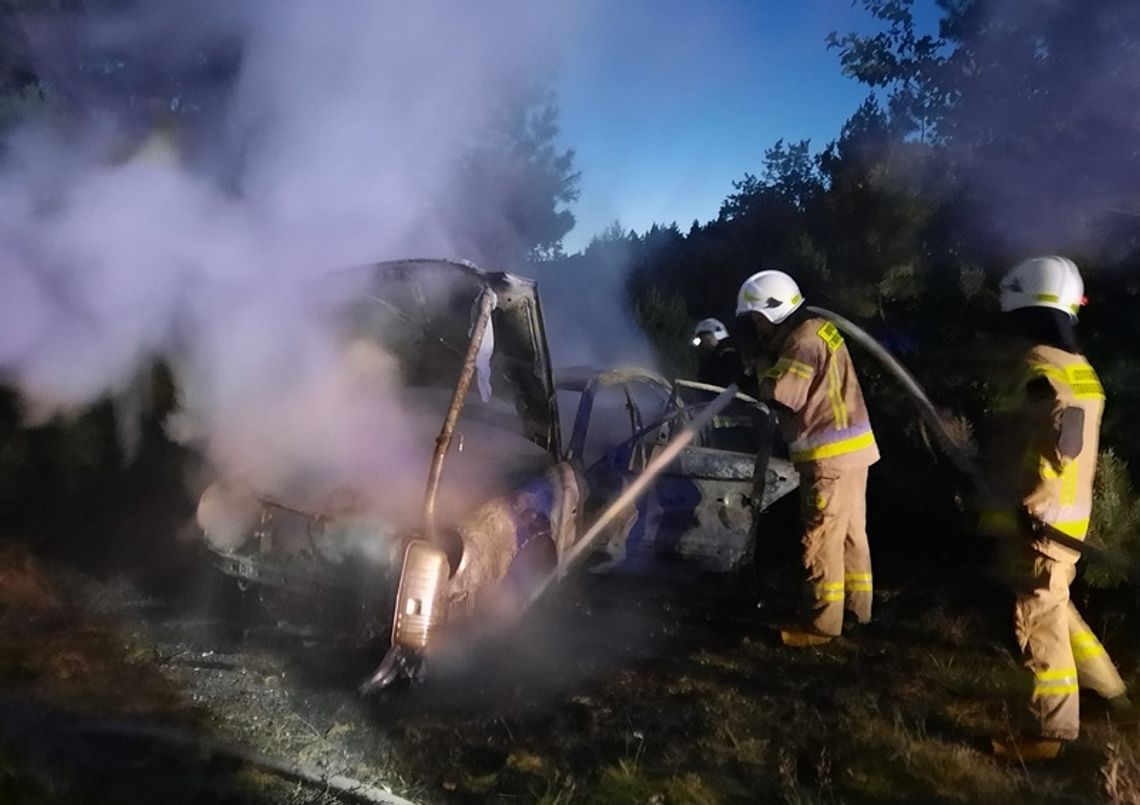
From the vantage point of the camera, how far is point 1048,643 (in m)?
3.54

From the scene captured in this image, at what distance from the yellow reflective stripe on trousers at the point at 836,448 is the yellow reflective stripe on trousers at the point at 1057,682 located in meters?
1.48

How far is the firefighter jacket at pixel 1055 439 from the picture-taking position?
3.44 meters

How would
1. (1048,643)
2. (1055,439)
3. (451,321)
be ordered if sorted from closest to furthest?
1. (1055,439)
2. (1048,643)
3. (451,321)

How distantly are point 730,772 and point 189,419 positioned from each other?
347cm

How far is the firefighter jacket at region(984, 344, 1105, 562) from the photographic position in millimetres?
3438

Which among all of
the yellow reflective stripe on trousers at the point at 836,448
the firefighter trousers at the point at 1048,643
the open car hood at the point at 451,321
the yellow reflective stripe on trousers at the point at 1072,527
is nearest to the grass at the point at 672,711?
the firefighter trousers at the point at 1048,643

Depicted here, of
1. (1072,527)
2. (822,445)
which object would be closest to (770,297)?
(822,445)

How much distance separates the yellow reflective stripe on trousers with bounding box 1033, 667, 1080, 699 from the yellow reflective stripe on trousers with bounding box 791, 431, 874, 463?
1.48 meters

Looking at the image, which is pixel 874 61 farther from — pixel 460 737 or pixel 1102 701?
pixel 460 737

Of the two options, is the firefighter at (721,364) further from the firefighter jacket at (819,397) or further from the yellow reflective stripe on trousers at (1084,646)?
the yellow reflective stripe on trousers at (1084,646)

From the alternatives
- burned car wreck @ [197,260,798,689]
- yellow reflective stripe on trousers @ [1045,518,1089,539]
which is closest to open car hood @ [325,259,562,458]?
burned car wreck @ [197,260,798,689]

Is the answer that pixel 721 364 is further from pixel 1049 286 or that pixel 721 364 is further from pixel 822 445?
pixel 1049 286

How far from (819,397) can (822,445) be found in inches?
10.3

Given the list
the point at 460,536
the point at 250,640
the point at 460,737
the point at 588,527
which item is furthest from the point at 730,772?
the point at 250,640
